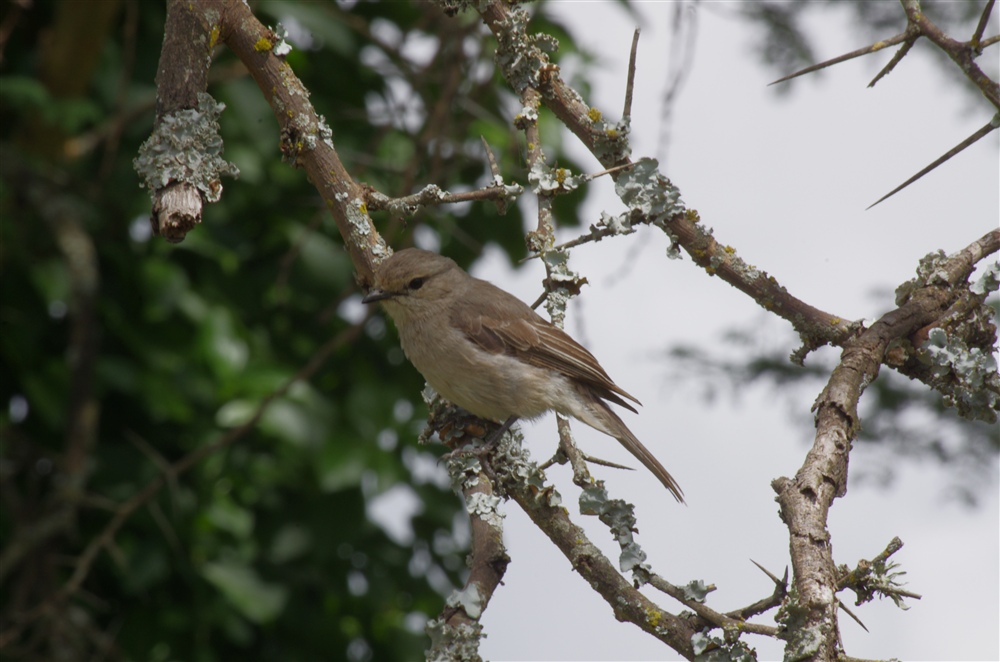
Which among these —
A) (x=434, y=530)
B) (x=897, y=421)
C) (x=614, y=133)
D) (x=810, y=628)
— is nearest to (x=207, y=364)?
(x=434, y=530)

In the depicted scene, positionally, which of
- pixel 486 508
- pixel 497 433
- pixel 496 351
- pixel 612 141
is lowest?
pixel 486 508

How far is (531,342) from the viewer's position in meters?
4.68

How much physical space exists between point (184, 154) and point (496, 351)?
6.82 ft

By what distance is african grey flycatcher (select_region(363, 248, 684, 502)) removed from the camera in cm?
430

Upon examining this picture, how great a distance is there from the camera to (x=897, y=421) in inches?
283

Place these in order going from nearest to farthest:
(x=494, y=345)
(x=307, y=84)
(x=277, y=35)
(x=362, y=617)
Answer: (x=277, y=35) < (x=494, y=345) < (x=362, y=617) < (x=307, y=84)

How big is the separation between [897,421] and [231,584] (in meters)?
4.74

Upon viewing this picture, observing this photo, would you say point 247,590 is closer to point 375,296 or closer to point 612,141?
point 375,296

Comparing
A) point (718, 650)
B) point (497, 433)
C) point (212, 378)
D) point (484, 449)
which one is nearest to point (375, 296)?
point (497, 433)

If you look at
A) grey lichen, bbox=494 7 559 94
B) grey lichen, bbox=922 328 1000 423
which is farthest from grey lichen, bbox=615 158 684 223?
grey lichen, bbox=922 328 1000 423

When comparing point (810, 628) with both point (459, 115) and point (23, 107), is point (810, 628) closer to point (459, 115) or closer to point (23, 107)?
point (459, 115)

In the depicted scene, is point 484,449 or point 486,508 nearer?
point 486,508

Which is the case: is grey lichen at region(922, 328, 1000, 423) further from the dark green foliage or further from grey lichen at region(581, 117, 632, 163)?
the dark green foliage

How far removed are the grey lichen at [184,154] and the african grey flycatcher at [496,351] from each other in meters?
1.30
